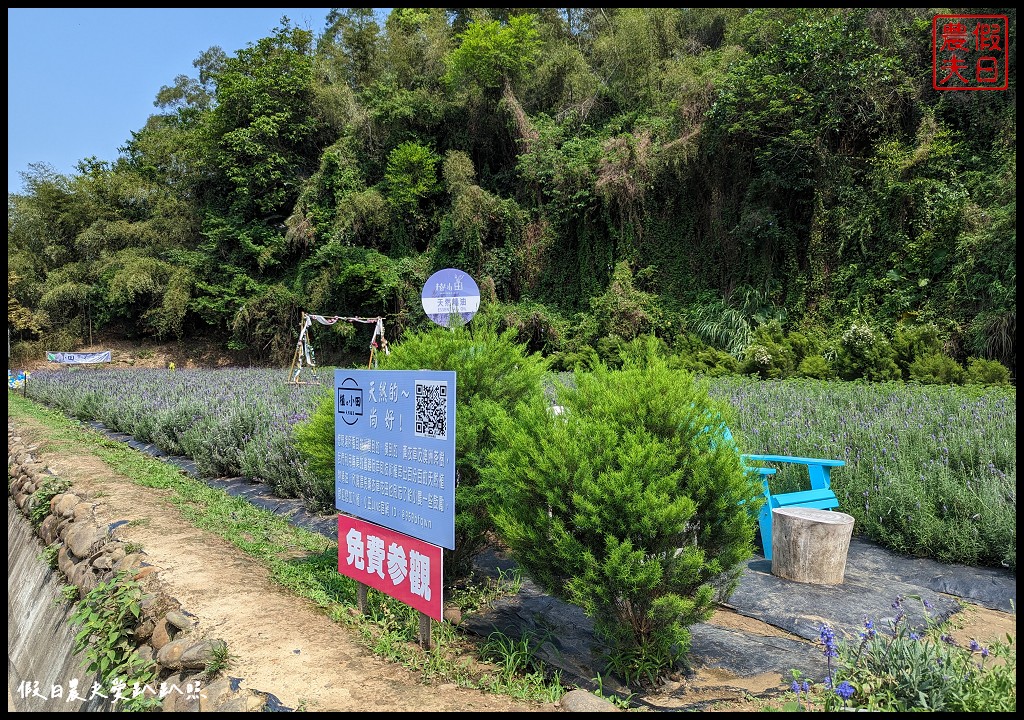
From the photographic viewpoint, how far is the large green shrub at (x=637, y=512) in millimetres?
2344

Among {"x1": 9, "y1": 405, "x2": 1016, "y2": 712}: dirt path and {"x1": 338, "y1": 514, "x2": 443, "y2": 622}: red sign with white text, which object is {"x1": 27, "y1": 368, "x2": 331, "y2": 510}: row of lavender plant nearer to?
{"x1": 9, "y1": 405, "x2": 1016, "y2": 712}: dirt path

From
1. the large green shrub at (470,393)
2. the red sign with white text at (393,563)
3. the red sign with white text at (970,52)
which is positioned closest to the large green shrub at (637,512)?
the red sign with white text at (393,563)

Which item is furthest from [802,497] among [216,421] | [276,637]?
[216,421]

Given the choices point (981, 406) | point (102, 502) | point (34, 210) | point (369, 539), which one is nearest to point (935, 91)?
point (981, 406)

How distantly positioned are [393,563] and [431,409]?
82cm

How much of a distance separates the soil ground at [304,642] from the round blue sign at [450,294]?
302cm

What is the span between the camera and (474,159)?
22.3 metres

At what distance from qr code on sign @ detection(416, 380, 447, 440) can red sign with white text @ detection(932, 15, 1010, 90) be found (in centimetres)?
1357

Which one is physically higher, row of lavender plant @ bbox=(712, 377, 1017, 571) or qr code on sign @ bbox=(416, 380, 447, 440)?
qr code on sign @ bbox=(416, 380, 447, 440)

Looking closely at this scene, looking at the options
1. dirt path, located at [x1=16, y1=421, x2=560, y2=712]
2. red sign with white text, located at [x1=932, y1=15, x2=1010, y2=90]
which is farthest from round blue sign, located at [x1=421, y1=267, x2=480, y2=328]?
red sign with white text, located at [x1=932, y1=15, x2=1010, y2=90]

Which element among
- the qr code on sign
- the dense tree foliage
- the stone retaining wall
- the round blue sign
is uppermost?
the dense tree foliage

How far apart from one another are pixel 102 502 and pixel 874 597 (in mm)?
5714

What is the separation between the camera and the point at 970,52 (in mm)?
12508

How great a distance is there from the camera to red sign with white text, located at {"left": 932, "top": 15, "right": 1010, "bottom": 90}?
11.4m
